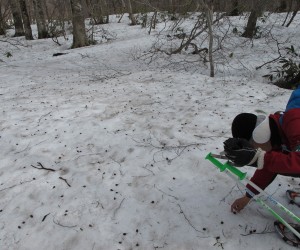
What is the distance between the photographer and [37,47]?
1462 centimetres

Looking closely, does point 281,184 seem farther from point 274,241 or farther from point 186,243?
point 186,243

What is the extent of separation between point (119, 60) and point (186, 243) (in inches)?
340

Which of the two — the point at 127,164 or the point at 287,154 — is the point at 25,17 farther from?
the point at 287,154

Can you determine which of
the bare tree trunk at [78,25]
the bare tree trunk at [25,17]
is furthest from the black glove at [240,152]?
the bare tree trunk at [25,17]

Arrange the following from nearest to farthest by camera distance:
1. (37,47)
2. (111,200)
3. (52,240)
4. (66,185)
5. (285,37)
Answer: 1. (52,240)
2. (111,200)
3. (66,185)
4. (285,37)
5. (37,47)

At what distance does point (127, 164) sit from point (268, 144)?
2048mm

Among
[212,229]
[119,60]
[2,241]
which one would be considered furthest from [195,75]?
[2,241]

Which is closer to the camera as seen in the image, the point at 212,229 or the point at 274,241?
the point at 274,241

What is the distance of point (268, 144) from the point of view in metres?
2.67

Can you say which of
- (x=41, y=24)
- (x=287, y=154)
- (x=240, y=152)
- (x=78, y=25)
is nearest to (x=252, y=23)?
(x=78, y=25)

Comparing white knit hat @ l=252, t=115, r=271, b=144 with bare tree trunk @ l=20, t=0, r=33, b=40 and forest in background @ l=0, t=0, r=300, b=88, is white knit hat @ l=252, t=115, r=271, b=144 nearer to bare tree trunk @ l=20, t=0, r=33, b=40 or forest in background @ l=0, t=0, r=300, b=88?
forest in background @ l=0, t=0, r=300, b=88

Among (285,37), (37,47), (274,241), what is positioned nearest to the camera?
(274,241)

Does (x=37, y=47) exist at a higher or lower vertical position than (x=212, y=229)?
higher

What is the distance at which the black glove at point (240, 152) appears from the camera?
2.34 m
